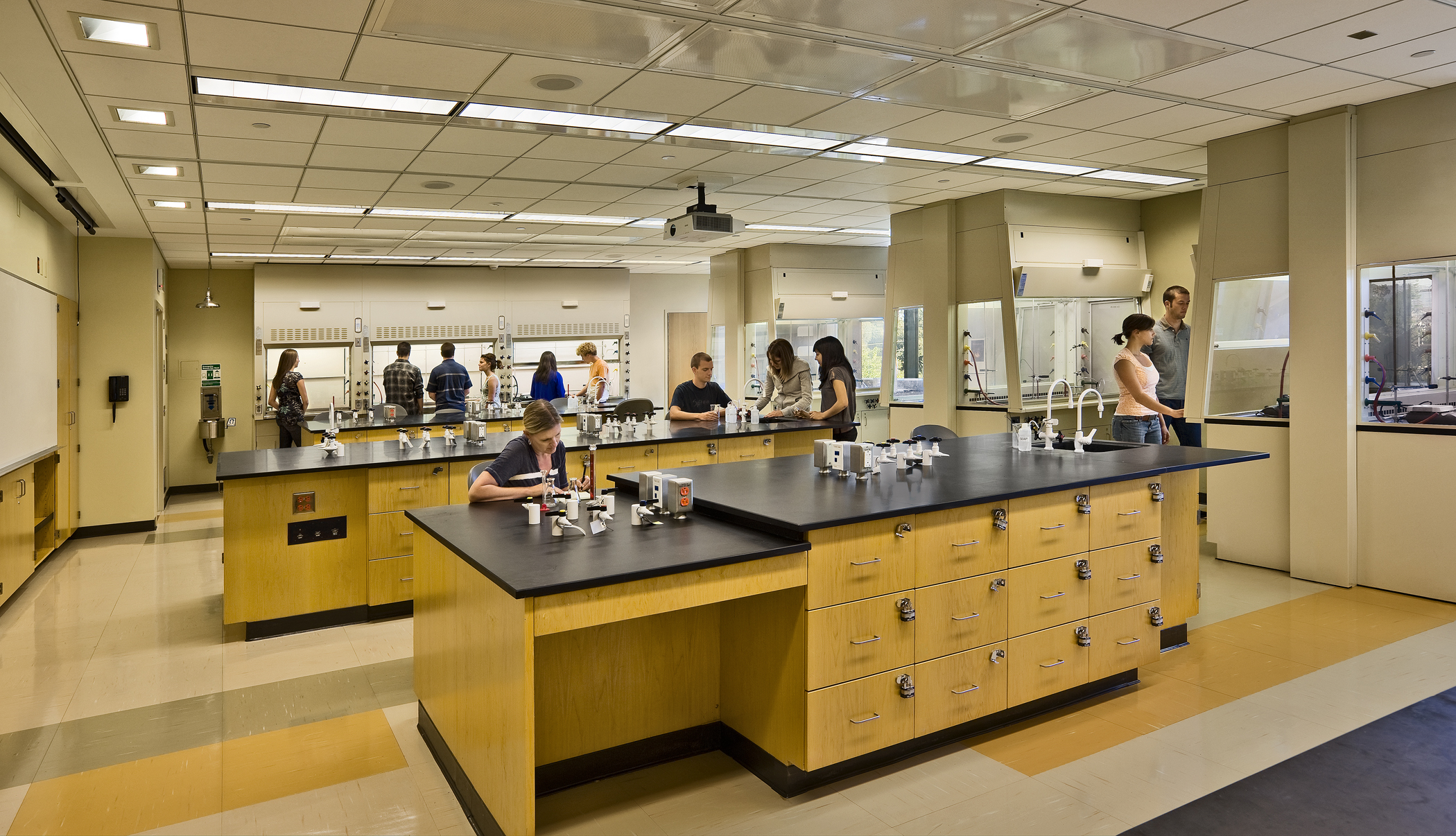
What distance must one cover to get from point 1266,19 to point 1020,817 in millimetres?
3605

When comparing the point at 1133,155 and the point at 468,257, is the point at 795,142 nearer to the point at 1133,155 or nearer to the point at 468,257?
the point at 1133,155

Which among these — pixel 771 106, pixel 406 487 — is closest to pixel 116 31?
pixel 406 487

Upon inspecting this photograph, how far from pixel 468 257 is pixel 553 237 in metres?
2.08

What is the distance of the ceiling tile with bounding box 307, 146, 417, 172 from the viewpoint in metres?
5.46

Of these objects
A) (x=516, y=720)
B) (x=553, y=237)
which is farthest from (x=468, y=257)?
(x=516, y=720)

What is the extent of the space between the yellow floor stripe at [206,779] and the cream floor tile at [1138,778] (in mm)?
2544

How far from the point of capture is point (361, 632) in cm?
503

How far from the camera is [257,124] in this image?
4.80m

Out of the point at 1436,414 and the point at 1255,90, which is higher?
the point at 1255,90

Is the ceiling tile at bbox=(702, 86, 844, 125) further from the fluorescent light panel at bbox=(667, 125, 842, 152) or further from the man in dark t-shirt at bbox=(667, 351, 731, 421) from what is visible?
the man in dark t-shirt at bbox=(667, 351, 731, 421)

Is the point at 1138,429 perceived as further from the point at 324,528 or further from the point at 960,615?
the point at 324,528

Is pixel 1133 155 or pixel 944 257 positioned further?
pixel 944 257

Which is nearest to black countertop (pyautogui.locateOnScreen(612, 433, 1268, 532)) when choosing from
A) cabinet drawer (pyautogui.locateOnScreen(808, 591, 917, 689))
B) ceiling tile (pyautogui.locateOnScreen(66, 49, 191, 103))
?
cabinet drawer (pyautogui.locateOnScreen(808, 591, 917, 689))

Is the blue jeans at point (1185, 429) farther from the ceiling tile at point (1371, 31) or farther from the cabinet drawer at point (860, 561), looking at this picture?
the cabinet drawer at point (860, 561)
